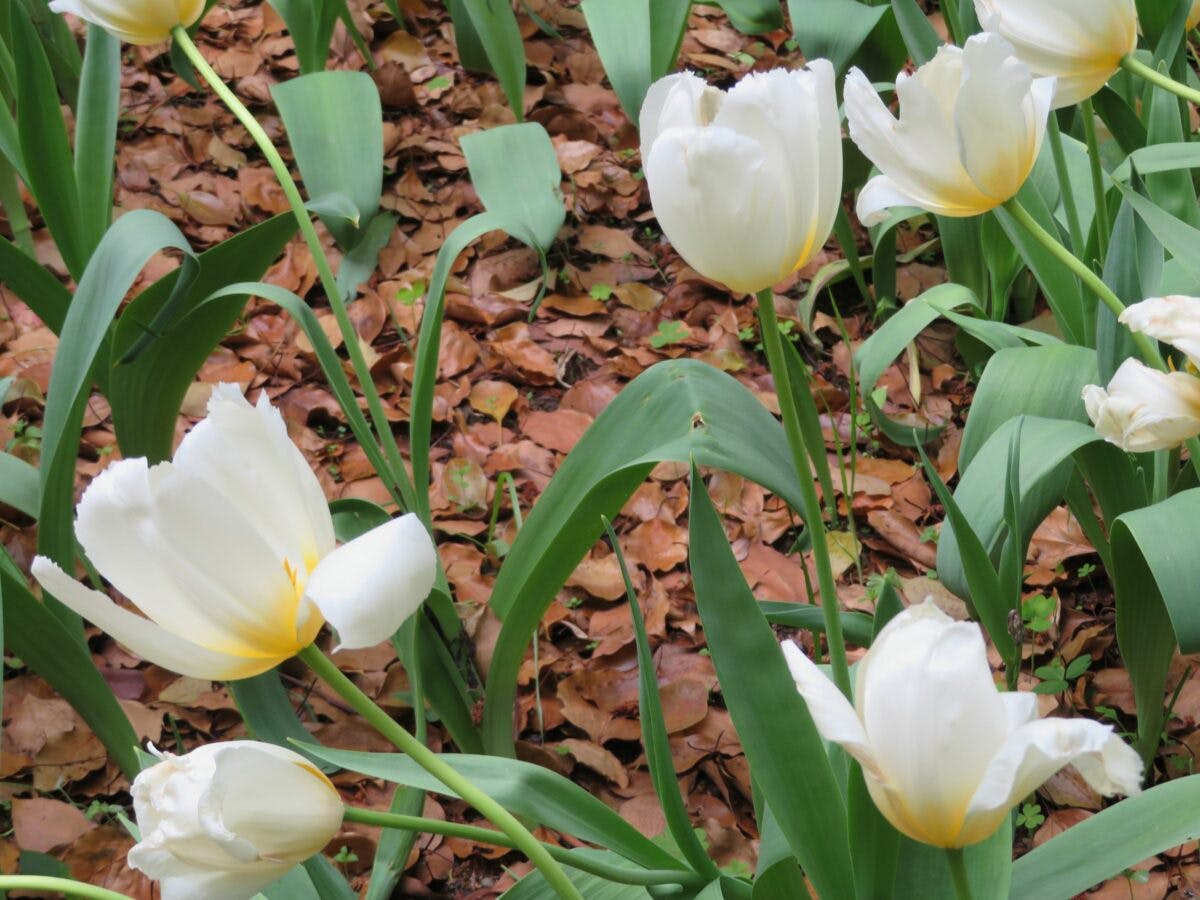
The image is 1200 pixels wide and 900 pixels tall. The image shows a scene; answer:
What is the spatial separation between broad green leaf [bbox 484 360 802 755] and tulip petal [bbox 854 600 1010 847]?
21.5 inches

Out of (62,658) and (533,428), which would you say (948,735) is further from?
(533,428)

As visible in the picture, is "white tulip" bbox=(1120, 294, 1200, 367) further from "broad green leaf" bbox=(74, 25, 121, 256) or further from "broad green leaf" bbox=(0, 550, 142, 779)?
"broad green leaf" bbox=(74, 25, 121, 256)

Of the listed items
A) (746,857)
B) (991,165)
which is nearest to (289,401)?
(746,857)

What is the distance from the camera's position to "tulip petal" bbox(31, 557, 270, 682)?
64cm

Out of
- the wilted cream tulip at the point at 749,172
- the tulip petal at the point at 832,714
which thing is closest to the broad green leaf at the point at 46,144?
the wilted cream tulip at the point at 749,172

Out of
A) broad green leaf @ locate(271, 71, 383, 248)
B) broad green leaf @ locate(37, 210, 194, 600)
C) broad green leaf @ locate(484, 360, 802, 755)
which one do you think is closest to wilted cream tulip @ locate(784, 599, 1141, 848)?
broad green leaf @ locate(484, 360, 802, 755)

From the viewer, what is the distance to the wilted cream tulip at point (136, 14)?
4.54ft

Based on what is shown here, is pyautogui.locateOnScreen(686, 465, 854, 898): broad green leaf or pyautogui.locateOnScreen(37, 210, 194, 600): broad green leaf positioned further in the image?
pyautogui.locateOnScreen(37, 210, 194, 600): broad green leaf

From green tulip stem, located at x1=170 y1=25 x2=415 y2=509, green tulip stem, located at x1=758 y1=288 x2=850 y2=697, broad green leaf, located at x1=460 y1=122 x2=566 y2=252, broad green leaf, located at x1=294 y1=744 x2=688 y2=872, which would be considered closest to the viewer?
green tulip stem, located at x1=758 y1=288 x2=850 y2=697

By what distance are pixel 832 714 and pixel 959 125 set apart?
0.52 m

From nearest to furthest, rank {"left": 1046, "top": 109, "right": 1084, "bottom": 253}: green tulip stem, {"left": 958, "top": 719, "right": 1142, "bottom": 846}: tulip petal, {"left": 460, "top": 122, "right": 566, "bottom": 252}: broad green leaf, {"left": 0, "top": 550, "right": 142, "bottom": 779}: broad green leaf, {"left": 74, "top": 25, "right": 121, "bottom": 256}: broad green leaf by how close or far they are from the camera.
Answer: {"left": 958, "top": 719, "right": 1142, "bottom": 846}: tulip petal, {"left": 0, "top": 550, "right": 142, "bottom": 779}: broad green leaf, {"left": 1046, "top": 109, "right": 1084, "bottom": 253}: green tulip stem, {"left": 74, "top": 25, "right": 121, "bottom": 256}: broad green leaf, {"left": 460, "top": 122, "right": 566, "bottom": 252}: broad green leaf

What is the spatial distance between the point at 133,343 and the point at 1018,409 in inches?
43.1

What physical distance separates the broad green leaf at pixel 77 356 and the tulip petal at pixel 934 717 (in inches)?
40.6

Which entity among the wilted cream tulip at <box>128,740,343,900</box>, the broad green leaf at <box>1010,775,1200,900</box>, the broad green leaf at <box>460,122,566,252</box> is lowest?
the broad green leaf at <box>1010,775,1200,900</box>
